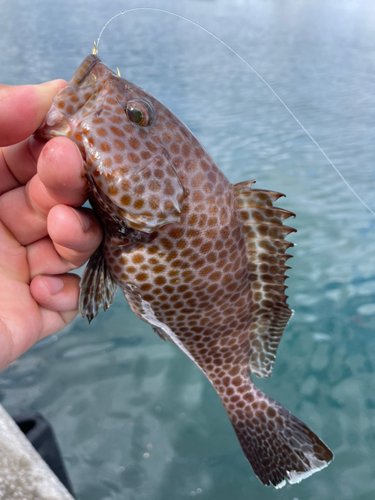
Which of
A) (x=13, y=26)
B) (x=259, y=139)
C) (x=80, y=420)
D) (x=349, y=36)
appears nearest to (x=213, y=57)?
(x=349, y=36)

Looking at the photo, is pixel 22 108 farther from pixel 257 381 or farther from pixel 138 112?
pixel 257 381

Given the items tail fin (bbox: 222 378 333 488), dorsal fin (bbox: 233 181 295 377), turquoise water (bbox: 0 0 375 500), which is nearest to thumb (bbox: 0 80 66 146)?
dorsal fin (bbox: 233 181 295 377)

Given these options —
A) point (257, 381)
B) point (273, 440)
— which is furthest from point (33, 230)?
point (257, 381)

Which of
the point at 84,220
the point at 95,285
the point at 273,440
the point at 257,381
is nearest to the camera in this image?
the point at 84,220

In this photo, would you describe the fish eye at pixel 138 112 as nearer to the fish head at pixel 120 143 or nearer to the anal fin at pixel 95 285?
the fish head at pixel 120 143

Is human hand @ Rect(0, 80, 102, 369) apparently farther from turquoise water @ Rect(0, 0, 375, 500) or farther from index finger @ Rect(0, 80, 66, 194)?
turquoise water @ Rect(0, 0, 375, 500)

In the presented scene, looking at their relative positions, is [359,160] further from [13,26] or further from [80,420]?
[13,26]

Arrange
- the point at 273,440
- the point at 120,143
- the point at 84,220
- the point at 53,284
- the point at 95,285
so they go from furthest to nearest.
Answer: the point at 273,440 → the point at 53,284 → the point at 95,285 → the point at 84,220 → the point at 120,143
